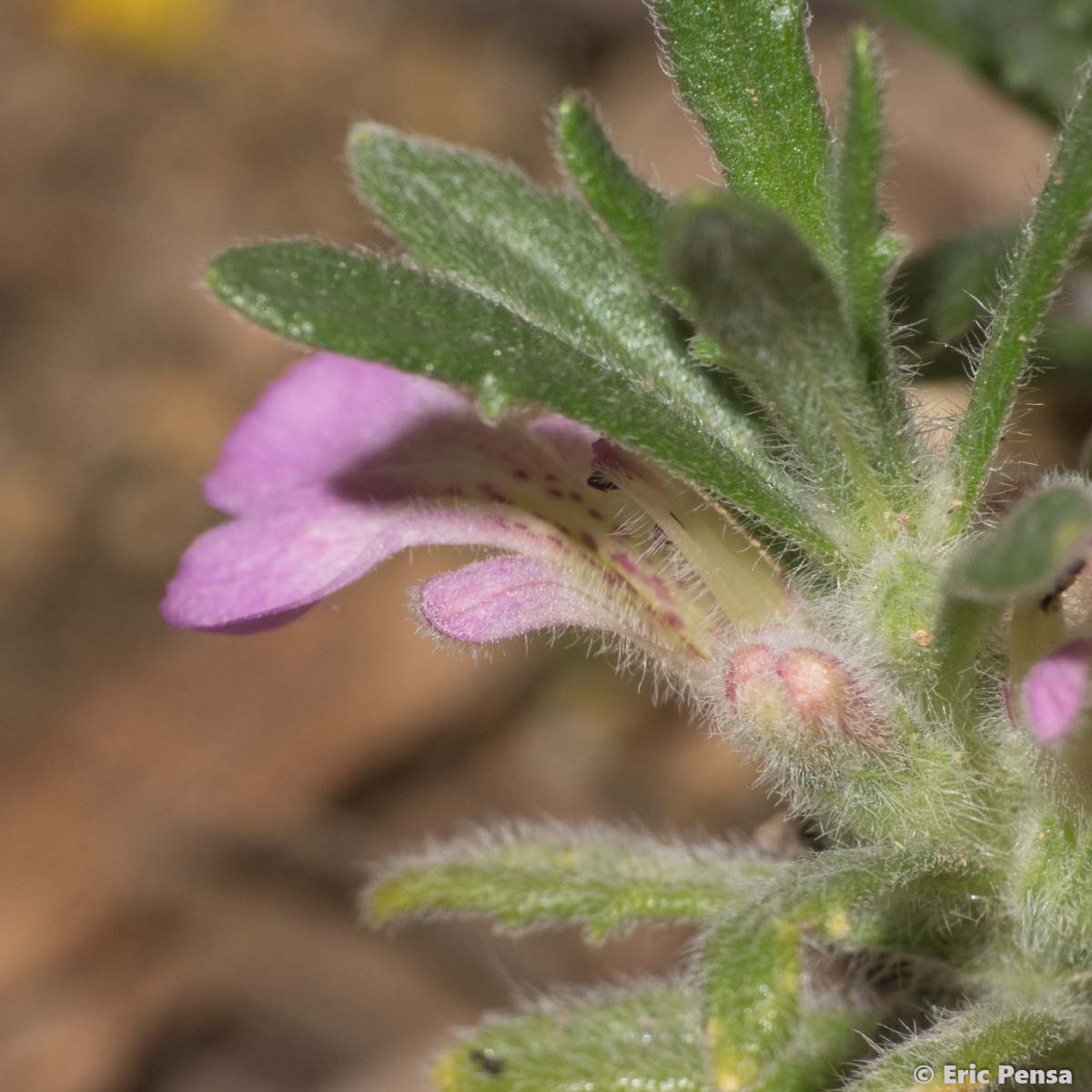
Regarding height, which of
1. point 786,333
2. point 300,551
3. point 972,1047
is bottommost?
point 972,1047

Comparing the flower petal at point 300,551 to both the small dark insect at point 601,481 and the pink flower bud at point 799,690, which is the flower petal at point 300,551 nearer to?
the small dark insect at point 601,481

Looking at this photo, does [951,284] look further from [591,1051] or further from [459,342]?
[591,1051]

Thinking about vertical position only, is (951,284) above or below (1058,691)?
above

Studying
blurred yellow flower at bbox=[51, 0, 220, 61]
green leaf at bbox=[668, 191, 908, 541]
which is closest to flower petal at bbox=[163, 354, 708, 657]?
green leaf at bbox=[668, 191, 908, 541]

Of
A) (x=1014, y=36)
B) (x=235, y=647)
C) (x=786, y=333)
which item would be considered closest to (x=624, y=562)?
(x=786, y=333)

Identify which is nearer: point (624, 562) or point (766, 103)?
point (766, 103)

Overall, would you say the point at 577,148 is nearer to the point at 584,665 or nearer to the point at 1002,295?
the point at 1002,295

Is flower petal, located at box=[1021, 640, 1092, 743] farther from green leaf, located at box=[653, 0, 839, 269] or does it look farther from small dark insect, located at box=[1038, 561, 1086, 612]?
green leaf, located at box=[653, 0, 839, 269]
